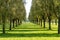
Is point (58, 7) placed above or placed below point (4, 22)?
above

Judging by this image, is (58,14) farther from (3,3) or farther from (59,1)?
(3,3)

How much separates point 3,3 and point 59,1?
8.08 meters

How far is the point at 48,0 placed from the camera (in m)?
35.4

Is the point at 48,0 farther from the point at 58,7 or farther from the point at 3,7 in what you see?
the point at 3,7

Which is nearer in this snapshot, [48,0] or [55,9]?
[55,9]

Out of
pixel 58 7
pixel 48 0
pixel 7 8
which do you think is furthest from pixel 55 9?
pixel 7 8

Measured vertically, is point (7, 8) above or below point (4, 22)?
above

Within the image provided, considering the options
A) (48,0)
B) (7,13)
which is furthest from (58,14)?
(7,13)

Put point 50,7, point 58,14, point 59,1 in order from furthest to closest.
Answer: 1. point 50,7
2. point 58,14
3. point 59,1

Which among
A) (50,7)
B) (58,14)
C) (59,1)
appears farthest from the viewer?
(50,7)

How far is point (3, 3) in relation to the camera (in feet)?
103

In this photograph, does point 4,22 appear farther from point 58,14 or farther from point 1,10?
point 58,14

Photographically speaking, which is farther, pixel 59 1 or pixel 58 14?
pixel 58 14

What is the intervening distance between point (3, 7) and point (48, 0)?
813 cm
